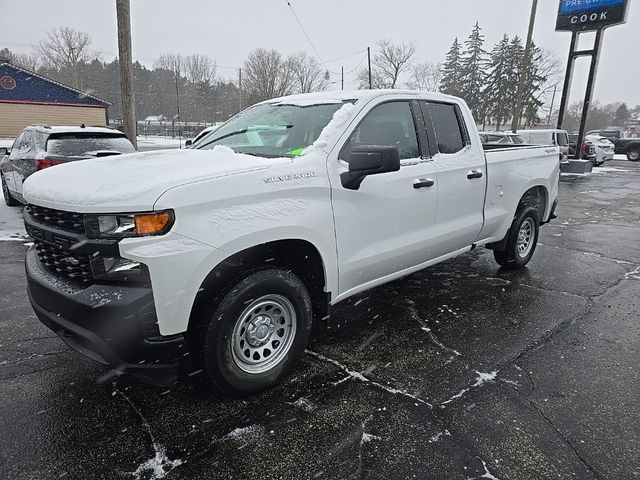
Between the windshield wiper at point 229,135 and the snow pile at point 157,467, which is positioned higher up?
the windshield wiper at point 229,135

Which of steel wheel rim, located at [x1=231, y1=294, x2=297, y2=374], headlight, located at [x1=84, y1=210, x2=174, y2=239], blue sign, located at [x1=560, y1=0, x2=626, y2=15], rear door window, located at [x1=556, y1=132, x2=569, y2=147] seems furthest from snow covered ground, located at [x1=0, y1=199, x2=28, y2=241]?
blue sign, located at [x1=560, y1=0, x2=626, y2=15]

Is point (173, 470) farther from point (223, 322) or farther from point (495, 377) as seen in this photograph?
point (495, 377)

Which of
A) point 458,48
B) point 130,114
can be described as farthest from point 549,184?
point 458,48

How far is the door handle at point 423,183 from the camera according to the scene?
3.63 m

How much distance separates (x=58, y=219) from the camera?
2488 mm

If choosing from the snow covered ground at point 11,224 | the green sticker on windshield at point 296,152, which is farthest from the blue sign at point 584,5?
the snow covered ground at point 11,224

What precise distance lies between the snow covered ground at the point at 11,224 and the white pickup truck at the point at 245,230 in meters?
4.90

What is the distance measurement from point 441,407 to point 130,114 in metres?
10.0

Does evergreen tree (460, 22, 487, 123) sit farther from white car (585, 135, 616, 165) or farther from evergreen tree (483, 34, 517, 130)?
white car (585, 135, 616, 165)

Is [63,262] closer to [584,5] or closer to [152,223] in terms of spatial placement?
[152,223]

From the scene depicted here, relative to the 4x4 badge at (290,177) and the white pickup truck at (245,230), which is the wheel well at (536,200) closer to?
the white pickup truck at (245,230)

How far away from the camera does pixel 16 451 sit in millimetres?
2322

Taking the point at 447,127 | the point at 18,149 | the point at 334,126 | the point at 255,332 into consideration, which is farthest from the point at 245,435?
the point at 18,149

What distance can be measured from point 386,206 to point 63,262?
2.22 meters
